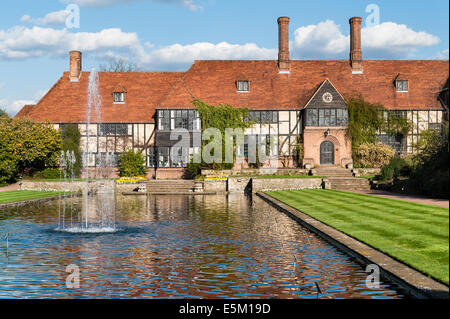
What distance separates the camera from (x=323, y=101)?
47.3 m

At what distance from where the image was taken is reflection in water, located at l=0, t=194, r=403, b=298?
9.38m

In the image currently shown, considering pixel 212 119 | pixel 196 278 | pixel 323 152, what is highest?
pixel 212 119

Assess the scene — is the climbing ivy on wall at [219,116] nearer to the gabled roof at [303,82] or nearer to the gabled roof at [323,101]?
the gabled roof at [303,82]

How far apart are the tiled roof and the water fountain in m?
1.79

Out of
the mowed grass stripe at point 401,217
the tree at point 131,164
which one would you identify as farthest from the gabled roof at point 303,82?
the mowed grass stripe at point 401,217

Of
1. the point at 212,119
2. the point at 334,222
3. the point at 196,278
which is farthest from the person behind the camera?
the point at 212,119

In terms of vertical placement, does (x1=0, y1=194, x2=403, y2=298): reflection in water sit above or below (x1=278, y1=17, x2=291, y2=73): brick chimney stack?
below

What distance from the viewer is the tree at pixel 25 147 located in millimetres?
41281

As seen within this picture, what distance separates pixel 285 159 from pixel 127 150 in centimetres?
1484

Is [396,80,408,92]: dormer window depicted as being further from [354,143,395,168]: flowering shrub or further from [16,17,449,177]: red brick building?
[354,143,395,168]: flowering shrub

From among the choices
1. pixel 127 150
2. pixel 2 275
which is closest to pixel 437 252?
pixel 2 275

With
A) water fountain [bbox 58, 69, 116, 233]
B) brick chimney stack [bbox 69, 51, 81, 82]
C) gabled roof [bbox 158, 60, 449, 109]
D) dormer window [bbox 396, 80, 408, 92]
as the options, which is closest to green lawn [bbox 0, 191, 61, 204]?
water fountain [bbox 58, 69, 116, 233]

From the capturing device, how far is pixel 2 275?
10609mm

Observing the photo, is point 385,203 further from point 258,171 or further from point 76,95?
point 76,95
